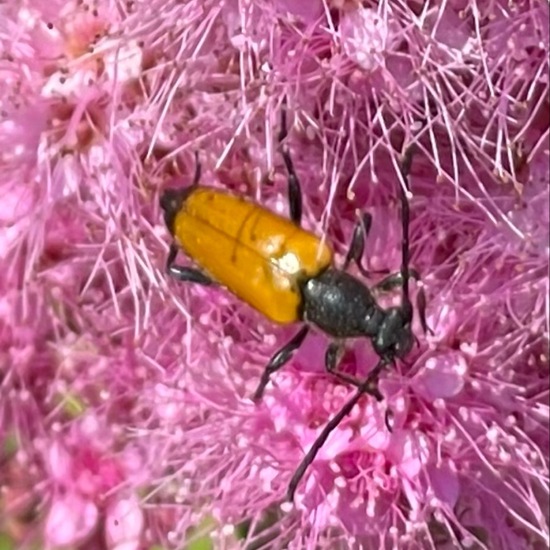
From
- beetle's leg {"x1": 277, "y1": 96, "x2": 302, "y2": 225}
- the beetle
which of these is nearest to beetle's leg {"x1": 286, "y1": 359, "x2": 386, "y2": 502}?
the beetle

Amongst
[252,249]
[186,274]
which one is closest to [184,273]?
[186,274]

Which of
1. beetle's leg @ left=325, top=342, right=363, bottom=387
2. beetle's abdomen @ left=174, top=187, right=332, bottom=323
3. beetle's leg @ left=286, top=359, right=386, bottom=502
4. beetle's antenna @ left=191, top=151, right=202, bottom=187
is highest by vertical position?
beetle's antenna @ left=191, top=151, right=202, bottom=187

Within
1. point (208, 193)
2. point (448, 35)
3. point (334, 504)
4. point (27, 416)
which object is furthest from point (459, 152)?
point (27, 416)

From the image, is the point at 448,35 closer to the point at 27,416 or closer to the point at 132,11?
the point at 132,11

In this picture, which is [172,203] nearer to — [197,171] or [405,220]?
[197,171]

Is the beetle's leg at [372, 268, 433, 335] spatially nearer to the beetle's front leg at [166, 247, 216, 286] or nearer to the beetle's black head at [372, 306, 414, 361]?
the beetle's black head at [372, 306, 414, 361]

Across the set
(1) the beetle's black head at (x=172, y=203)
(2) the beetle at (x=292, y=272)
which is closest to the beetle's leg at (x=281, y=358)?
(2) the beetle at (x=292, y=272)

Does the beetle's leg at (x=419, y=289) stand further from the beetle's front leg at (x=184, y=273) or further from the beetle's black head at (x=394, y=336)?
the beetle's front leg at (x=184, y=273)
